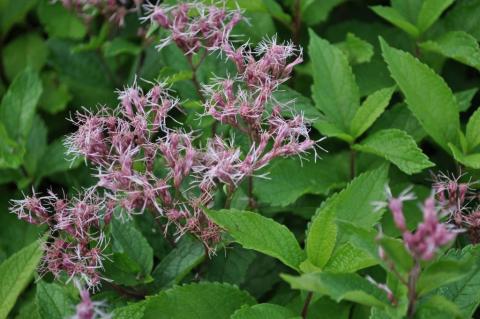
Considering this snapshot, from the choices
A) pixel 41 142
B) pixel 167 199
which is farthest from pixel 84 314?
pixel 41 142

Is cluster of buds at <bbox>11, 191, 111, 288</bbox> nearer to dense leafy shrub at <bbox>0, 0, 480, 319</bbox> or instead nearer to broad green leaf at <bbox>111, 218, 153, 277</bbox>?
dense leafy shrub at <bbox>0, 0, 480, 319</bbox>

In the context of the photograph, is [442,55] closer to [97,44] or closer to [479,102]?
[479,102]

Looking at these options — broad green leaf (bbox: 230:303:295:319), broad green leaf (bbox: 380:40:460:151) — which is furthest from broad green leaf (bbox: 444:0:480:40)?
broad green leaf (bbox: 230:303:295:319)

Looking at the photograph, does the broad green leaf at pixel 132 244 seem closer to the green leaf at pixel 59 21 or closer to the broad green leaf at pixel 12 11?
the green leaf at pixel 59 21

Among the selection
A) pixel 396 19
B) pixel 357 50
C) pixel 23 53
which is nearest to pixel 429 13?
pixel 396 19

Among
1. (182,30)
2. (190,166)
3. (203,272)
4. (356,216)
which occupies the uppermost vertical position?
(182,30)

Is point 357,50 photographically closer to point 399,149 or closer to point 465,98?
point 465,98

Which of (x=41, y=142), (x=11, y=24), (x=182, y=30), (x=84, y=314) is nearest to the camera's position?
(x=84, y=314)
